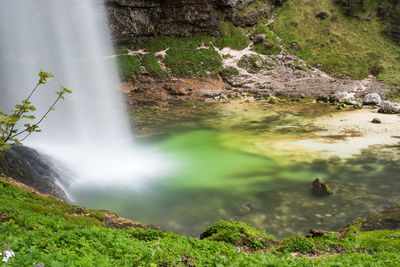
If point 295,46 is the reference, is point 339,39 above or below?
above

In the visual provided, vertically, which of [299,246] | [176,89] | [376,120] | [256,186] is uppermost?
[176,89]

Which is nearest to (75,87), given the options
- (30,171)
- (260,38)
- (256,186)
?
(30,171)

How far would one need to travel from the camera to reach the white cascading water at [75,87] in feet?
85.0

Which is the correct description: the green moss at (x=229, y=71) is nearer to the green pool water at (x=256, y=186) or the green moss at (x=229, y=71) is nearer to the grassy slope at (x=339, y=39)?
the grassy slope at (x=339, y=39)

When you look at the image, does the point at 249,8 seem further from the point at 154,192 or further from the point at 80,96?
the point at 154,192

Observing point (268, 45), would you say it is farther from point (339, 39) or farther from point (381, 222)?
point (381, 222)

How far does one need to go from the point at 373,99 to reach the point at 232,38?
34697mm

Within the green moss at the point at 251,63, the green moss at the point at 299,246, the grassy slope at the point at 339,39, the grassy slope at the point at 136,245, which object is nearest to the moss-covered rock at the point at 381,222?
the grassy slope at the point at 136,245

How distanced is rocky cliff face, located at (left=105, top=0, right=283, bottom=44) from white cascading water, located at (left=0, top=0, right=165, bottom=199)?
339 centimetres

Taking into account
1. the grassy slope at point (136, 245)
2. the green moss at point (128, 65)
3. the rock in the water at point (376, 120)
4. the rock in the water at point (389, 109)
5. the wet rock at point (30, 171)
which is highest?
the green moss at point (128, 65)

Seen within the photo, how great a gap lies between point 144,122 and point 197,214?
927 inches

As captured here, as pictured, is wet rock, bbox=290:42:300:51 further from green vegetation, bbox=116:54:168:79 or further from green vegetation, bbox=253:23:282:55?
green vegetation, bbox=116:54:168:79

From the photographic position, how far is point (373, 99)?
4662 centimetres

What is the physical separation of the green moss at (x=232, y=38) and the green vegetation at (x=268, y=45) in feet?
9.23
